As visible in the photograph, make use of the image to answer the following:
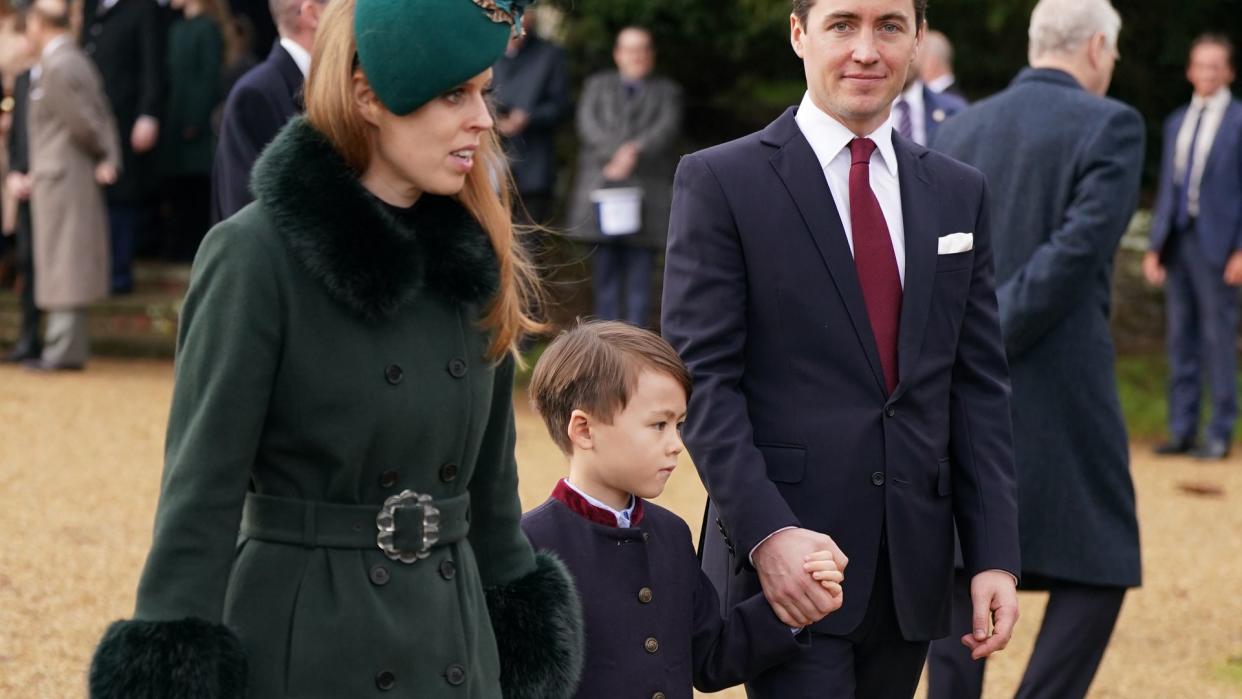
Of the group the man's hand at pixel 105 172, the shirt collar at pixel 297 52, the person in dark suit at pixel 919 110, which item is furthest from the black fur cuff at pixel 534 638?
the man's hand at pixel 105 172

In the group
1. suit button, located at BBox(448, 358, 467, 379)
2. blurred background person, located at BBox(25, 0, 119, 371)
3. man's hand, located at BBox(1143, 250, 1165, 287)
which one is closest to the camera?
suit button, located at BBox(448, 358, 467, 379)

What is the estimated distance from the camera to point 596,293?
12.7 meters

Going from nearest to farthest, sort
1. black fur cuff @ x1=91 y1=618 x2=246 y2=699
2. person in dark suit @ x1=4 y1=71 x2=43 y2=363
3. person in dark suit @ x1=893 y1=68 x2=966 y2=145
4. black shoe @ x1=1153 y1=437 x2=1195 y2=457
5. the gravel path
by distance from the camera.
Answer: black fur cuff @ x1=91 y1=618 x2=246 y2=699 < the gravel path < person in dark suit @ x1=893 y1=68 x2=966 y2=145 < black shoe @ x1=1153 y1=437 x2=1195 y2=457 < person in dark suit @ x1=4 y1=71 x2=43 y2=363

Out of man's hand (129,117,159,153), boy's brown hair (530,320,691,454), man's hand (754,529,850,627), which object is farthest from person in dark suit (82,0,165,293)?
man's hand (754,529,850,627)

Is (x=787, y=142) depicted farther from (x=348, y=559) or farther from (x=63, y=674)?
(x=63, y=674)

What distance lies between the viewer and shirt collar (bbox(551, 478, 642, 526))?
11.7 feet

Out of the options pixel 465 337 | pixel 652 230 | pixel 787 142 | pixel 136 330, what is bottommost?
pixel 136 330

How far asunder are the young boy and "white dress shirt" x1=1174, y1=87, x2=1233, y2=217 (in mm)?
8333

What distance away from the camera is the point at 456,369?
2.86 metres

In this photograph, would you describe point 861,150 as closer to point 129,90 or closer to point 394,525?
point 394,525

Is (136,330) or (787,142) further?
(136,330)

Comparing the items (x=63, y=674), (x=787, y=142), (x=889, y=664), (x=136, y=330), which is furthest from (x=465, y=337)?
(x=136, y=330)

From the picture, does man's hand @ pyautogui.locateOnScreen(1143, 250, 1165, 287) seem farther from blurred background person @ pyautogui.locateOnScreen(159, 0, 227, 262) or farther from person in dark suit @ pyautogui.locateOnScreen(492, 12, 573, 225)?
blurred background person @ pyautogui.locateOnScreen(159, 0, 227, 262)

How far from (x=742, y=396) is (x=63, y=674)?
3.32 meters
